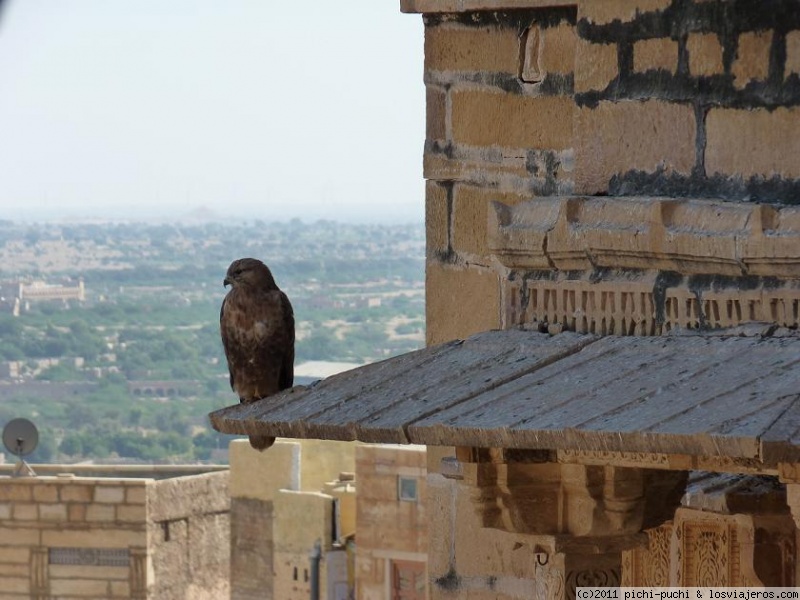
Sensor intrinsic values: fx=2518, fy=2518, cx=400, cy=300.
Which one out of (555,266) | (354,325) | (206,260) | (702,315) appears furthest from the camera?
(206,260)

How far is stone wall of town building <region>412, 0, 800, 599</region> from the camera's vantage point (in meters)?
4.68

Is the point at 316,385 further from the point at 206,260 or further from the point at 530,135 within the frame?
the point at 206,260

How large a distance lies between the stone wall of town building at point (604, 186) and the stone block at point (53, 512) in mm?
16773

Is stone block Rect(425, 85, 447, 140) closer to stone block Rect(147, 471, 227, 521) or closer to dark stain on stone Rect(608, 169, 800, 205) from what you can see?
dark stain on stone Rect(608, 169, 800, 205)

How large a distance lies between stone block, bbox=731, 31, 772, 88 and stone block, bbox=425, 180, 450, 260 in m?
1.21

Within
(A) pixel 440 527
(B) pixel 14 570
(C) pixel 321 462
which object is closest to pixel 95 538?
(B) pixel 14 570

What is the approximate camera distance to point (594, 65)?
5062 mm

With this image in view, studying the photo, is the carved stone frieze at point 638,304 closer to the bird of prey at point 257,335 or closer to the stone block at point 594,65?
the stone block at point 594,65

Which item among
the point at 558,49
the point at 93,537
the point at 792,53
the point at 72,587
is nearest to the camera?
the point at 792,53

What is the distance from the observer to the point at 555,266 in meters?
4.98

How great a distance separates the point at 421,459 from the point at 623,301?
55.2 feet

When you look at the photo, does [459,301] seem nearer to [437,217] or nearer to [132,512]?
[437,217]

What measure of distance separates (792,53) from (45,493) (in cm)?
1828

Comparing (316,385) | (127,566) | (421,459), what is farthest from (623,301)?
(127,566)
